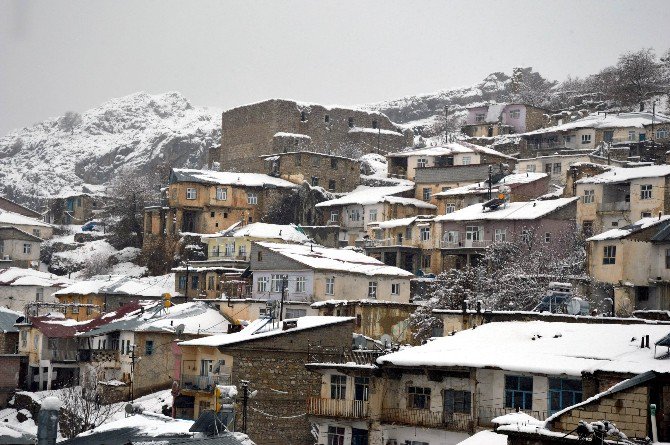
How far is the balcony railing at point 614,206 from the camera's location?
62406mm

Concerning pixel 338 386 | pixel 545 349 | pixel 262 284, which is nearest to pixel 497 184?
pixel 262 284

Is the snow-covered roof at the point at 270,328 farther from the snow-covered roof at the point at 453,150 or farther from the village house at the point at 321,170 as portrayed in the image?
the village house at the point at 321,170

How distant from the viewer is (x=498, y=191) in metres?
69.9

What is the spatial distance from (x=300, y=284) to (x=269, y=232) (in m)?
17.0

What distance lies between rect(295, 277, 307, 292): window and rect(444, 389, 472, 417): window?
26.8m

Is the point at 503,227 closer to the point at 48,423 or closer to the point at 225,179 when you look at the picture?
the point at 225,179

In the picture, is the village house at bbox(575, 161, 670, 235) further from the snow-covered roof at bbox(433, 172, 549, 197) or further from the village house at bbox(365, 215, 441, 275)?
the village house at bbox(365, 215, 441, 275)

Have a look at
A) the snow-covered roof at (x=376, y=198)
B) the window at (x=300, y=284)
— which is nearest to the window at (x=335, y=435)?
the window at (x=300, y=284)

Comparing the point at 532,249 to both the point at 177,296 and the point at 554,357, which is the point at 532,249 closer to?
the point at 177,296

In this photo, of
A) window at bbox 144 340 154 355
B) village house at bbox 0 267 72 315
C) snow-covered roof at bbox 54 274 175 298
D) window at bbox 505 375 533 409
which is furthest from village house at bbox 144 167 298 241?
window at bbox 505 375 533 409

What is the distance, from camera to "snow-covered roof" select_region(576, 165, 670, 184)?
61.8 meters

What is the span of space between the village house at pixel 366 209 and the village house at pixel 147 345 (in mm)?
20724

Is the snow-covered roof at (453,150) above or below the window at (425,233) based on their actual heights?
above

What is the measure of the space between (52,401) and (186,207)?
58.3 metres
